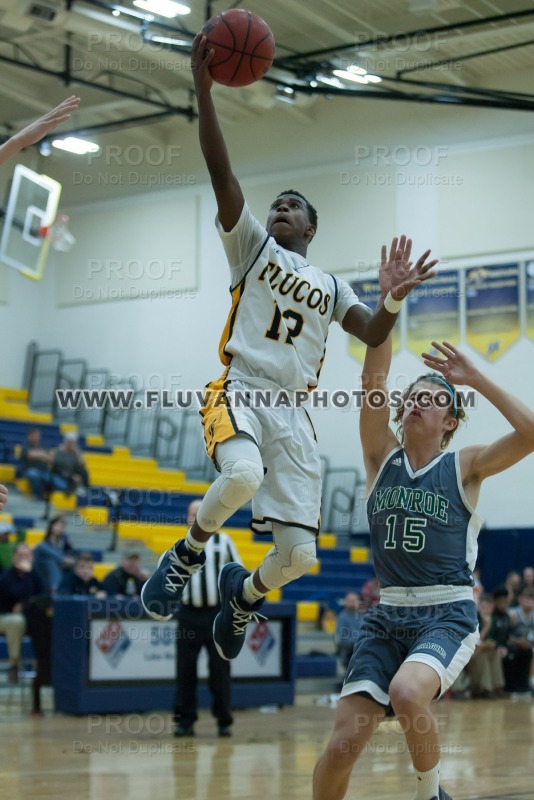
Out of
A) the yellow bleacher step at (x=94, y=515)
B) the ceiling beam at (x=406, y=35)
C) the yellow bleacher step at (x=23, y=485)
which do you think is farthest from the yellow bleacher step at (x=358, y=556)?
the ceiling beam at (x=406, y=35)

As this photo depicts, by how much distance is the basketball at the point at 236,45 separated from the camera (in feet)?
16.9

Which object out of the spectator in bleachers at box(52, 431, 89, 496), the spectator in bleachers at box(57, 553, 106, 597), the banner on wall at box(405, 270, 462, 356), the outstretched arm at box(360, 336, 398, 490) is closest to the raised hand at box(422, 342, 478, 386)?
the outstretched arm at box(360, 336, 398, 490)

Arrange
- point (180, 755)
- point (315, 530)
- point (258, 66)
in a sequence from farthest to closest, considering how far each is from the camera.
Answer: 1. point (180, 755)
2. point (315, 530)
3. point (258, 66)

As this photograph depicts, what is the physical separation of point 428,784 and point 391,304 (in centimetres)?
214

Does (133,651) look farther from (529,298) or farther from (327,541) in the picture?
(529,298)

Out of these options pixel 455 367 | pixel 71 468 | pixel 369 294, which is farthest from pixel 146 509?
pixel 455 367

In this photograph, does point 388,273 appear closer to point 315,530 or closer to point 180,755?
point 315,530

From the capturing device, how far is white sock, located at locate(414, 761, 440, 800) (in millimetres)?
4707

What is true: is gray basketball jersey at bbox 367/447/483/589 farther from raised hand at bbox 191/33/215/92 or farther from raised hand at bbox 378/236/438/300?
raised hand at bbox 191/33/215/92

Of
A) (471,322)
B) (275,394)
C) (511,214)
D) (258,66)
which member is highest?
(511,214)

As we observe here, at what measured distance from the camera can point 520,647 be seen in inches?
671

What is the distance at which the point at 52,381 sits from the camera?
2567cm

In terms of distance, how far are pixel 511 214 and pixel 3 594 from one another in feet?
37.9

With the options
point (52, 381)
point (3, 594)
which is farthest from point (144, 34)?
point (52, 381)
